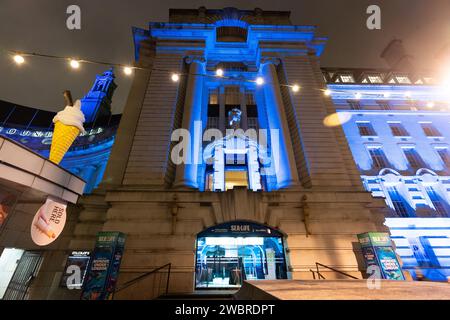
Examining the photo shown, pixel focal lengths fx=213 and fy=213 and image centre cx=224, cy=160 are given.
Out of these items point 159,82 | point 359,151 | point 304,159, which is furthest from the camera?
point 359,151

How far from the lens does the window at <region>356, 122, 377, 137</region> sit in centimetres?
2414

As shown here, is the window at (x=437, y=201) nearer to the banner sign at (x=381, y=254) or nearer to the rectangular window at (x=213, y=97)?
the banner sign at (x=381, y=254)

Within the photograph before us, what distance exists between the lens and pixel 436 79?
29.5m

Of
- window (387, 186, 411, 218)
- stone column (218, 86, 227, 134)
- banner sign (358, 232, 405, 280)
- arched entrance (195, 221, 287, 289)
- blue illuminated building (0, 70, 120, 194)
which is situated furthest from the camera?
blue illuminated building (0, 70, 120, 194)

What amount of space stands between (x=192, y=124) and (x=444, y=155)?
88.1ft

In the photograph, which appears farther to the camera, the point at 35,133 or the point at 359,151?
the point at 35,133

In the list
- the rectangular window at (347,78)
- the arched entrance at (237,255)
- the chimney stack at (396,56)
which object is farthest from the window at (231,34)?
the chimney stack at (396,56)

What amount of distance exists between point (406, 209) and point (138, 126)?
2460 cm

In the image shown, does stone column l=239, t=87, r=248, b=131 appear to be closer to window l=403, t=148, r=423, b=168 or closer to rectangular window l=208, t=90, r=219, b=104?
rectangular window l=208, t=90, r=219, b=104

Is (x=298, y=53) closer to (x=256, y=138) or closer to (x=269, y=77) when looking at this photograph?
(x=269, y=77)

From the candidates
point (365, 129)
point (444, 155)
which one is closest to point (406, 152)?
point (444, 155)

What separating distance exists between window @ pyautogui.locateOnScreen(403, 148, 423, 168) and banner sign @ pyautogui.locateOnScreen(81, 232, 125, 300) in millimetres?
27447

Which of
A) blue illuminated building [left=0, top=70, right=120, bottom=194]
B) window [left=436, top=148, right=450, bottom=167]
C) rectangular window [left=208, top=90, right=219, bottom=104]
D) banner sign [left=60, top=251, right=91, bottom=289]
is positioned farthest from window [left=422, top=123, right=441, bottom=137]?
blue illuminated building [left=0, top=70, right=120, bottom=194]
